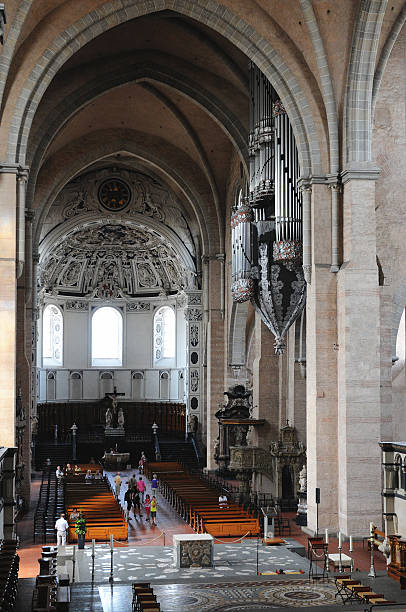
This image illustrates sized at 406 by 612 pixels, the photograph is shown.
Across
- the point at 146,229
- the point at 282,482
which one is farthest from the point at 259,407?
the point at 146,229

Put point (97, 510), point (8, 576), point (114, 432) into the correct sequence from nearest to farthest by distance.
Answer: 1. point (8, 576)
2. point (97, 510)
3. point (114, 432)

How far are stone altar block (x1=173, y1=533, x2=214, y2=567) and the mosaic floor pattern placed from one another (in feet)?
8.06

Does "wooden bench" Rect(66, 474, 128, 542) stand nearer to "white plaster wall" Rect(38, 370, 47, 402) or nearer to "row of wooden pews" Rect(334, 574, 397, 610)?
"row of wooden pews" Rect(334, 574, 397, 610)

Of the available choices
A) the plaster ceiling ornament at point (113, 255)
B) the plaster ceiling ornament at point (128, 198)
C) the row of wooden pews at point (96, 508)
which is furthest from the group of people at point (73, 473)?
the plaster ceiling ornament at point (128, 198)

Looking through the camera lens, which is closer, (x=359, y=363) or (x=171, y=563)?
(x=171, y=563)

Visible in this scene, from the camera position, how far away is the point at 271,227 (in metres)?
24.9

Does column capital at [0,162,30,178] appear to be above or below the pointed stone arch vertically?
below

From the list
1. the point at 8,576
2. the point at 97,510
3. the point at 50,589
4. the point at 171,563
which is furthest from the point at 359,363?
the point at 8,576

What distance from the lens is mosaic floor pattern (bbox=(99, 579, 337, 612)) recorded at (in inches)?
558

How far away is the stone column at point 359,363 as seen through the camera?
20.5m

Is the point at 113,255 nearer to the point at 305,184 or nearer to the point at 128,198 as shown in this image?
the point at 128,198

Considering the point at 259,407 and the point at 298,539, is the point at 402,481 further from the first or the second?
the point at 259,407

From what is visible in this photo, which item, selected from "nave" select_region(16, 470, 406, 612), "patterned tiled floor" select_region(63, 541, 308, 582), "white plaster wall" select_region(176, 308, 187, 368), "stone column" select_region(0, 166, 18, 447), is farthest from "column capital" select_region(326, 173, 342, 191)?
"white plaster wall" select_region(176, 308, 187, 368)

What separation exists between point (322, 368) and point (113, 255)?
29.0 metres
